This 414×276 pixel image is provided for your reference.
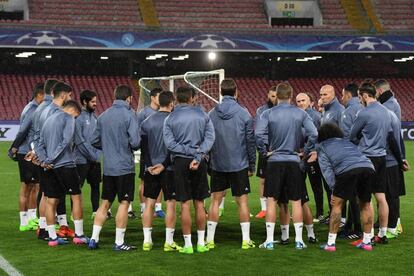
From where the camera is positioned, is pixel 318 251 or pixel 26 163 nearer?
pixel 318 251

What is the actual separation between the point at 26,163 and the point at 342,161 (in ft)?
15.5

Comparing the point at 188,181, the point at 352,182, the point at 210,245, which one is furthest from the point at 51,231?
the point at 352,182

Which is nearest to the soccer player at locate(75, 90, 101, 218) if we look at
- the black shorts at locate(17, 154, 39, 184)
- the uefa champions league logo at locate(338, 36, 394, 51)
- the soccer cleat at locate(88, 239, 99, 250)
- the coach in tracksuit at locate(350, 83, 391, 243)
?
the black shorts at locate(17, 154, 39, 184)

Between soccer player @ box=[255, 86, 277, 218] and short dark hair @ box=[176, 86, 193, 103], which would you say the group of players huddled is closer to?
short dark hair @ box=[176, 86, 193, 103]

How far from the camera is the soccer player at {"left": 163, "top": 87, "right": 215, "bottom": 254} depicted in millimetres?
10008

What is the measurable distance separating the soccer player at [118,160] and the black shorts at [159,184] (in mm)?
231

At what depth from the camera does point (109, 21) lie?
1606 inches

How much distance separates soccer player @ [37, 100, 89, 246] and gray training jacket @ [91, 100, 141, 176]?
1.85 ft

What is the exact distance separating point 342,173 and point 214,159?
168 cm

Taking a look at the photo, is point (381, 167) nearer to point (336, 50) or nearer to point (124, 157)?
point (124, 157)

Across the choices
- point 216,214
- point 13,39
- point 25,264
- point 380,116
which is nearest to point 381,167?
point 380,116

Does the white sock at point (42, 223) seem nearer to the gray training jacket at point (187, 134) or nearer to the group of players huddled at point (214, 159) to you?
the group of players huddled at point (214, 159)

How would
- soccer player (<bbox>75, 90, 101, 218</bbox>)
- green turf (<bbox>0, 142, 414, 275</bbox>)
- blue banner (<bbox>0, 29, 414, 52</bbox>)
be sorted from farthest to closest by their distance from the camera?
blue banner (<bbox>0, 29, 414, 52</bbox>) → soccer player (<bbox>75, 90, 101, 218</bbox>) → green turf (<bbox>0, 142, 414, 275</bbox>)

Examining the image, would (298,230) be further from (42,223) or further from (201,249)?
(42,223)
